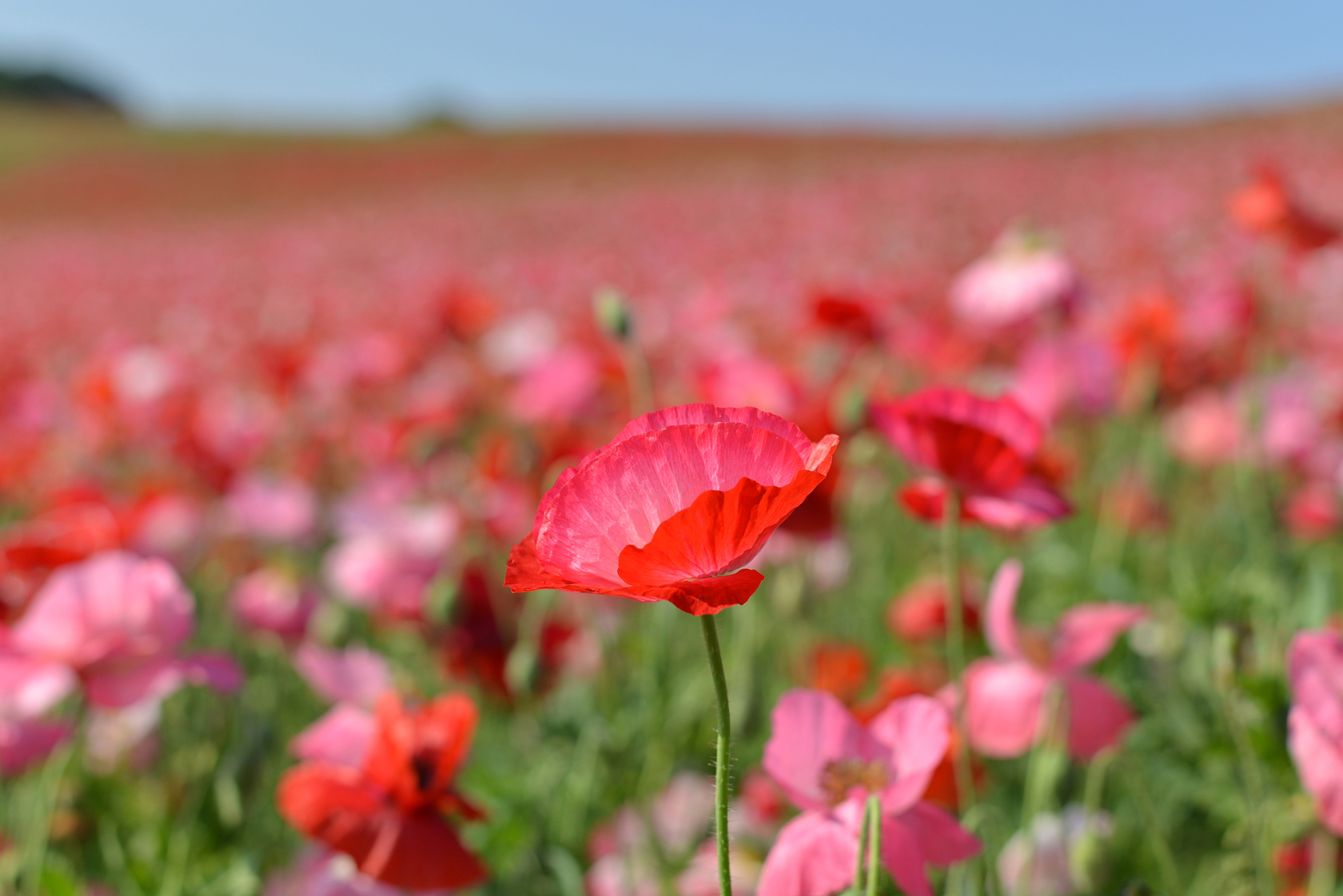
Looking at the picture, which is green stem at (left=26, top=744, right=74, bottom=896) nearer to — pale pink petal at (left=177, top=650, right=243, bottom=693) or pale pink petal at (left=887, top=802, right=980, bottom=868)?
pale pink petal at (left=177, top=650, right=243, bottom=693)

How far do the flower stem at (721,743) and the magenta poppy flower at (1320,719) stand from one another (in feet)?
1.06

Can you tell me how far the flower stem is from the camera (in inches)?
16.5

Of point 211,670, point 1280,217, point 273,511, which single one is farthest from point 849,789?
point 273,511

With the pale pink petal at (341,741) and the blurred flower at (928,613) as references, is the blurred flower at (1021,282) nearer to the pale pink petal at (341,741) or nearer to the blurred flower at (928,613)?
the blurred flower at (928,613)

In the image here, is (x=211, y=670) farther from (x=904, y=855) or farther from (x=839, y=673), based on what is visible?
(x=839, y=673)

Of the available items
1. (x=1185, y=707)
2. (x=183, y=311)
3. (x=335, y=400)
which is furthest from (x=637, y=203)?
(x=1185, y=707)

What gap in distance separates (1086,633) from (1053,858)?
0.20m

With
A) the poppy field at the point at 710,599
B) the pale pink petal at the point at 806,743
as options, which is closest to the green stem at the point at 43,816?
the poppy field at the point at 710,599

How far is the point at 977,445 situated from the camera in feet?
2.31

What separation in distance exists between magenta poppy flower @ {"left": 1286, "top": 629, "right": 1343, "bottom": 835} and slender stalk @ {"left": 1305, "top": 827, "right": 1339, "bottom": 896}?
1.07ft

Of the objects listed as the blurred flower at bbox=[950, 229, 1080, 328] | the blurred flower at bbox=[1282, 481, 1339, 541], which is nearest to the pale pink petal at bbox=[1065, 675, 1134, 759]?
the blurred flower at bbox=[950, 229, 1080, 328]

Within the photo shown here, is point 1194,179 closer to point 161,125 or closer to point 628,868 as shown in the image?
point 628,868

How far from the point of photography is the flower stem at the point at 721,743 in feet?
1.38

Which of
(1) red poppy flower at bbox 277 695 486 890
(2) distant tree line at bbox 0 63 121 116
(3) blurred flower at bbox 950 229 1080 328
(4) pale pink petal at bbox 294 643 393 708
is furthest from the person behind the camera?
(2) distant tree line at bbox 0 63 121 116
